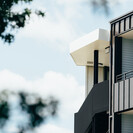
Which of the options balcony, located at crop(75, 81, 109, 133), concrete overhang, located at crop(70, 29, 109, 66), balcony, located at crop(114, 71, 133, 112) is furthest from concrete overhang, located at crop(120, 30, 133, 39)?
balcony, located at crop(75, 81, 109, 133)

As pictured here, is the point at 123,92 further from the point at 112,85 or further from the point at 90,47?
the point at 90,47

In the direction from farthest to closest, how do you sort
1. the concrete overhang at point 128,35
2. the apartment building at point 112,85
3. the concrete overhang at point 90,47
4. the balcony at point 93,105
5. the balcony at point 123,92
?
1. the concrete overhang at point 90,47
2. the balcony at point 93,105
3. the concrete overhang at point 128,35
4. the apartment building at point 112,85
5. the balcony at point 123,92

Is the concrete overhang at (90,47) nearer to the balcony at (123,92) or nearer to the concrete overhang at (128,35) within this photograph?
the concrete overhang at (128,35)

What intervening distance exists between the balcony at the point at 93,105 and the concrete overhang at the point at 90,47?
8.78ft

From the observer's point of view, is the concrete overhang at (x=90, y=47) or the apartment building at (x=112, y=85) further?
the concrete overhang at (x=90, y=47)

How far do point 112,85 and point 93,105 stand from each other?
7.26 ft

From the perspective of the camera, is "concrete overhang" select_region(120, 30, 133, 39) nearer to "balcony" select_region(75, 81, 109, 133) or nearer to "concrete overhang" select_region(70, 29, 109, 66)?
"concrete overhang" select_region(70, 29, 109, 66)

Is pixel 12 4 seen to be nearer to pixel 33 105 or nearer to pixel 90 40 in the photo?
pixel 33 105

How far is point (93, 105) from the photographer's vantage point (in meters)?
26.9

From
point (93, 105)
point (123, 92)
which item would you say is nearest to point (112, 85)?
point (123, 92)

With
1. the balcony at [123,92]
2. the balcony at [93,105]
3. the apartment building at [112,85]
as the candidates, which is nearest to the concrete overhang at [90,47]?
the apartment building at [112,85]

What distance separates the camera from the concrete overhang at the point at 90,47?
2773 centimetres

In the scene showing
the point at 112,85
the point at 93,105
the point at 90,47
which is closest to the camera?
the point at 112,85

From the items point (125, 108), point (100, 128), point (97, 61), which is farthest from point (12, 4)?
point (97, 61)
